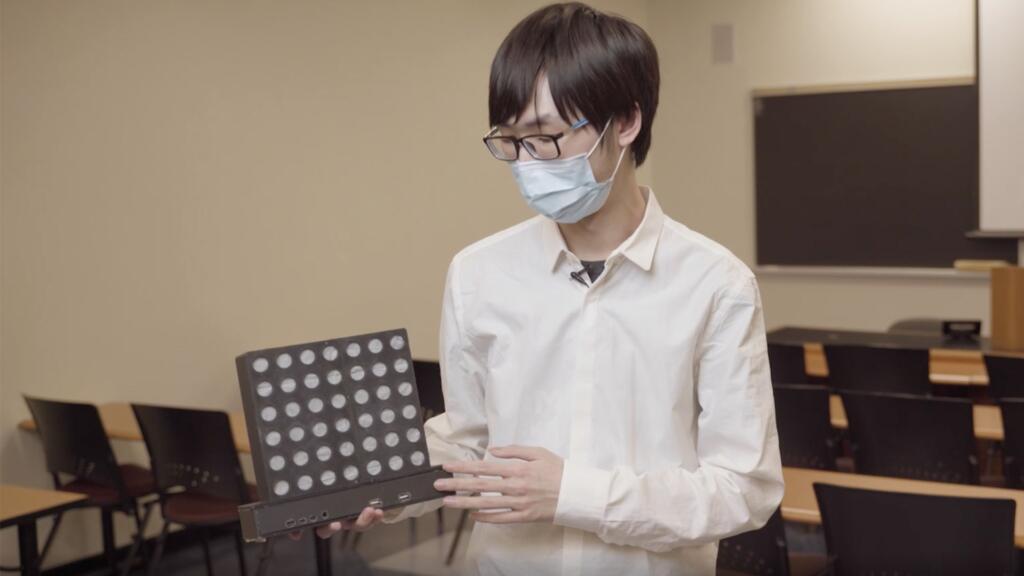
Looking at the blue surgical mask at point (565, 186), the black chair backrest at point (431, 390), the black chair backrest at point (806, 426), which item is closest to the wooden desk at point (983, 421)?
the black chair backrest at point (806, 426)

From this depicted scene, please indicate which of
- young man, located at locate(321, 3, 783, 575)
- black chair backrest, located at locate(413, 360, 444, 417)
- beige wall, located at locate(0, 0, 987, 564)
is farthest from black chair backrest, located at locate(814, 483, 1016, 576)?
beige wall, located at locate(0, 0, 987, 564)

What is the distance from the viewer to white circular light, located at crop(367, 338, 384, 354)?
152 cm

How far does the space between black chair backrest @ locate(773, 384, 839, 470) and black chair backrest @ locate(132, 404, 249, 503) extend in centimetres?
189

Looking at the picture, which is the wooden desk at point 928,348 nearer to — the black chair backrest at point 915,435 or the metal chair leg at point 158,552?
the black chair backrest at point 915,435

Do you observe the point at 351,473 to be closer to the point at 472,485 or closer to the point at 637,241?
the point at 472,485

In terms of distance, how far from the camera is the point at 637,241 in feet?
5.10

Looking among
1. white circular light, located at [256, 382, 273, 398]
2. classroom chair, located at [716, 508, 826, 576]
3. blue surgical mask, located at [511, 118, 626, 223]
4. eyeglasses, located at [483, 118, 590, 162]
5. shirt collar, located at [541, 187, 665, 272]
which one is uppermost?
eyeglasses, located at [483, 118, 590, 162]

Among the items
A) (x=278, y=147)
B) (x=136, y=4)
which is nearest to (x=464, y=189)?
(x=278, y=147)

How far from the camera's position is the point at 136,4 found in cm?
508

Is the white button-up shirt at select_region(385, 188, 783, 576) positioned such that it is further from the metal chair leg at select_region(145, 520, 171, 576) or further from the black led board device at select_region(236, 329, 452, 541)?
the metal chair leg at select_region(145, 520, 171, 576)

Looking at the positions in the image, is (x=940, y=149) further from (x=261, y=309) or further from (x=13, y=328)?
(x=13, y=328)

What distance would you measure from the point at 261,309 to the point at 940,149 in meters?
4.28

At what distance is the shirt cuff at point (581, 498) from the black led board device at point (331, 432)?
0.55 ft

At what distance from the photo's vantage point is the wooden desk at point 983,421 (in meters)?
3.83
